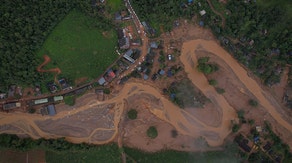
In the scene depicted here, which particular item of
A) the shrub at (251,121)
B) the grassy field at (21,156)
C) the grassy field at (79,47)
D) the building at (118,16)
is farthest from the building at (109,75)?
the shrub at (251,121)

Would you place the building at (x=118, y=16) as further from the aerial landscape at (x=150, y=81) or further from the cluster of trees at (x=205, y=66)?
the cluster of trees at (x=205, y=66)

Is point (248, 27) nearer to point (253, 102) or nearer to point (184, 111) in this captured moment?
point (253, 102)

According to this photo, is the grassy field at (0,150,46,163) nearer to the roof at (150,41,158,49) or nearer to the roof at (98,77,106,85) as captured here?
the roof at (98,77,106,85)

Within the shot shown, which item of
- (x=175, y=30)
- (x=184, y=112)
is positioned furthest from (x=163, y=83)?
(x=175, y=30)

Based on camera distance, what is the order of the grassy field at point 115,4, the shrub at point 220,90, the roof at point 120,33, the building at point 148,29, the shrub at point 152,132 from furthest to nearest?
the grassy field at point 115,4 → the building at point 148,29 → the roof at point 120,33 → the shrub at point 220,90 → the shrub at point 152,132

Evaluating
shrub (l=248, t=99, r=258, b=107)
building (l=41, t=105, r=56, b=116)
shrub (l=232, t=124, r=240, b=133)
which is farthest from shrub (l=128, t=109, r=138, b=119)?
shrub (l=248, t=99, r=258, b=107)

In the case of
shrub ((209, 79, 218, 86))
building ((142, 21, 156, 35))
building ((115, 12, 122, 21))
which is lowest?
shrub ((209, 79, 218, 86))
